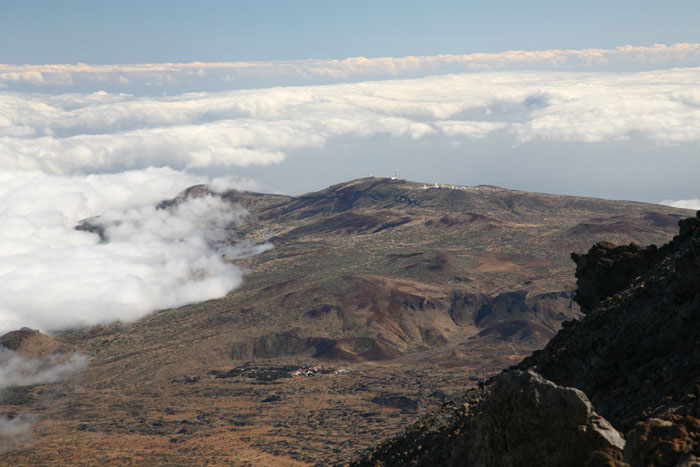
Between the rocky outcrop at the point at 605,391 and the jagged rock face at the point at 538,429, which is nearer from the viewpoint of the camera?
the rocky outcrop at the point at 605,391

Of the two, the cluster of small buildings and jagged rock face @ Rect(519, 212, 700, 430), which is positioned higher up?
jagged rock face @ Rect(519, 212, 700, 430)

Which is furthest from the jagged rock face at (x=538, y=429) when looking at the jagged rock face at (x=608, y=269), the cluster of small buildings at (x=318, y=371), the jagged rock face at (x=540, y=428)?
the cluster of small buildings at (x=318, y=371)

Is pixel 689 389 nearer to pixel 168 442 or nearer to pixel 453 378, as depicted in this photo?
pixel 168 442

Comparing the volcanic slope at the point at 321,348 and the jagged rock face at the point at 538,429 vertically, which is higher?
the jagged rock face at the point at 538,429

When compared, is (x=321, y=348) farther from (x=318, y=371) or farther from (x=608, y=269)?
(x=608, y=269)

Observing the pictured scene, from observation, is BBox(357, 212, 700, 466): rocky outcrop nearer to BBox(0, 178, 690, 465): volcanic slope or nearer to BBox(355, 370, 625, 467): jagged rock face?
BBox(355, 370, 625, 467): jagged rock face

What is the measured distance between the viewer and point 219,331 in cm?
14038

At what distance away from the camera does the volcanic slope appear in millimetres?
84062

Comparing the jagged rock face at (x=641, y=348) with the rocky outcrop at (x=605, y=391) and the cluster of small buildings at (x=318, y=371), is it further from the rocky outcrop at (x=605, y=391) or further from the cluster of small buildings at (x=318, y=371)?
the cluster of small buildings at (x=318, y=371)

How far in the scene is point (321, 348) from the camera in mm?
131250

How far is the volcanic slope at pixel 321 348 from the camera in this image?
84.1m

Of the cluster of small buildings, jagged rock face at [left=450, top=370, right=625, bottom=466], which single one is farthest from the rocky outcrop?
the cluster of small buildings

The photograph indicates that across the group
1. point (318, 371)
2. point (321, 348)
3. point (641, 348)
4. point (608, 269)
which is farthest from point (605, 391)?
point (321, 348)

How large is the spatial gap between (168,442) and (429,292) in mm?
82757
